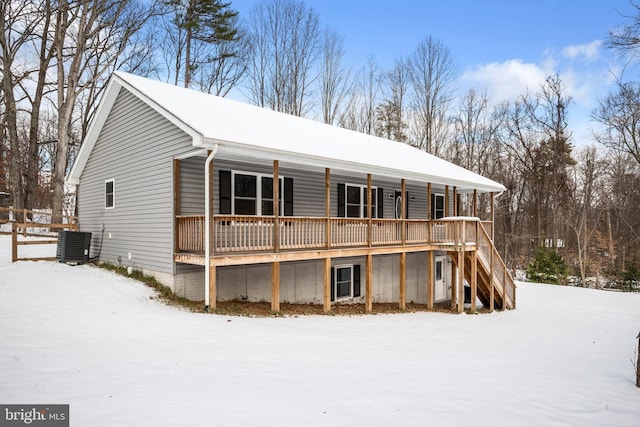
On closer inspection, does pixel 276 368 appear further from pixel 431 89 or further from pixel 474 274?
pixel 431 89

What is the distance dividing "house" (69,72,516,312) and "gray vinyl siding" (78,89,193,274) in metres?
0.05

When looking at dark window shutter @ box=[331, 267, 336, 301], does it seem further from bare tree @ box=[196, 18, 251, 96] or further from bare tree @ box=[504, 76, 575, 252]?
bare tree @ box=[504, 76, 575, 252]

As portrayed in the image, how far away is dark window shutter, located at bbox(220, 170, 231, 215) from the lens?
11.4 metres

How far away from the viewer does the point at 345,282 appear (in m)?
16.4

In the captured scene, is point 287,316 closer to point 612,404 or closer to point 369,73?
point 612,404

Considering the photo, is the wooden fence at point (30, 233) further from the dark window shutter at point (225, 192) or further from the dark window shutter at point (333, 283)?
the dark window shutter at point (333, 283)

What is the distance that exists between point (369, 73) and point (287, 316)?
1085 inches

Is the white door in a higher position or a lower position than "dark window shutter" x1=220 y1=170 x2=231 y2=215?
lower

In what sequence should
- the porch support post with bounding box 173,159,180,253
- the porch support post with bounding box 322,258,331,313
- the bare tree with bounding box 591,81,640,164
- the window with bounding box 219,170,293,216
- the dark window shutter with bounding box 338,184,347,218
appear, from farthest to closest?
1. the bare tree with bounding box 591,81,640,164
2. the dark window shutter with bounding box 338,184,347,218
3. the porch support post with bounding box 322,258,331,313
4. the window with bounding box 219,170,293,216
5. the porch support post with bounding box 173,159,180,253

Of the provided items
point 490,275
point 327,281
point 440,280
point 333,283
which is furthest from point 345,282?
point 440,280

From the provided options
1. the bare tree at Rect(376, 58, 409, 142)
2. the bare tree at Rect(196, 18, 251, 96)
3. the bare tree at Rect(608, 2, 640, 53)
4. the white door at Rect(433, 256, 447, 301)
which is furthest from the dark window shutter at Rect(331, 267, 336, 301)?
the bare tree at Rect(376, 58, 409, 142)

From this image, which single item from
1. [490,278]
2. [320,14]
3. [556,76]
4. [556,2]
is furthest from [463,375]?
[556,76]

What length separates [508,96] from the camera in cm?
3431

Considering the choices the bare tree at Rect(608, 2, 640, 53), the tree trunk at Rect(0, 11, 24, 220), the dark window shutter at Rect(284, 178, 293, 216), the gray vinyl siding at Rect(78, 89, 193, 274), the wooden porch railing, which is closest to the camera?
the bare tree at Rect(608, 2, 640, 53)
